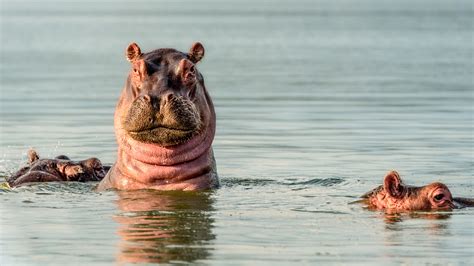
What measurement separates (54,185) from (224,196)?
64.9 inches

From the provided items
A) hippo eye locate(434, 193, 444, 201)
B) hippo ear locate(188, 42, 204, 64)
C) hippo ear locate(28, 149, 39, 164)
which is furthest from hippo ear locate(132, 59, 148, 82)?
hippo eye locate(434, 193, 444, 201)

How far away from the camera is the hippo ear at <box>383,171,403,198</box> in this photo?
39.5 ft

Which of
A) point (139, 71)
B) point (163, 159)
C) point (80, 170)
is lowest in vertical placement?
point (80, 170)

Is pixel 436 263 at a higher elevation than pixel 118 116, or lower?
lower

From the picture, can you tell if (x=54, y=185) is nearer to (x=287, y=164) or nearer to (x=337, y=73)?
(x=287, y=164)

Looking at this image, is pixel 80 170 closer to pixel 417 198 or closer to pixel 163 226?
pixel 163 226

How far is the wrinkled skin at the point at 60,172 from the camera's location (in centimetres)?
1424

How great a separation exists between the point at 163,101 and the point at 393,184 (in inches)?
81.9

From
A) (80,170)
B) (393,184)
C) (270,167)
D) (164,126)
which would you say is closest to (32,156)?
(80,170)

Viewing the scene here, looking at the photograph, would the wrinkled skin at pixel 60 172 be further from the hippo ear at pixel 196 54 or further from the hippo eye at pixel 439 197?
the hippo eye at pixel 439 197

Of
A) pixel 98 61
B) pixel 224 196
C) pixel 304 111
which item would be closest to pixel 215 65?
pixel 98 61

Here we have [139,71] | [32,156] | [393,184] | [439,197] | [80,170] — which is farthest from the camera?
[32,156]

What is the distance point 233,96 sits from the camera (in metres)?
26.9

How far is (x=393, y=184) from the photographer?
12.1 m
